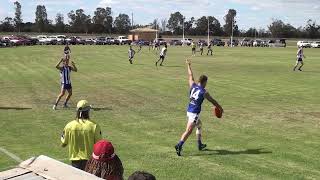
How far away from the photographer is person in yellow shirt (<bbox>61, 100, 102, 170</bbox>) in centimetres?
768

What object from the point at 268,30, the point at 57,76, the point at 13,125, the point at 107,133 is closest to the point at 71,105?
the point at 13,125

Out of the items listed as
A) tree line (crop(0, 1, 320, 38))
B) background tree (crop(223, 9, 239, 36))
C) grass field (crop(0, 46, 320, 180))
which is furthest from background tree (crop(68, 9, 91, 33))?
grass field (crop(0, 46, 320, 180))

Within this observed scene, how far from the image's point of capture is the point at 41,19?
15975cm

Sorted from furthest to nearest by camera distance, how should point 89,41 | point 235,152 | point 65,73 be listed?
point 89,41 < point 65,73 < point 235,152

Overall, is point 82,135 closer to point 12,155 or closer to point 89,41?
point 12,155

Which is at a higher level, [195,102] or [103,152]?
[103,152]

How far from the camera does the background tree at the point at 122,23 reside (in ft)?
561

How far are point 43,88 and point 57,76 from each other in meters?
6.36

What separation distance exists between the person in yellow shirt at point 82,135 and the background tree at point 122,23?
161564 millimetres

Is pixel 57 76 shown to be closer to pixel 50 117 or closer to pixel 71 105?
pixel 71 105

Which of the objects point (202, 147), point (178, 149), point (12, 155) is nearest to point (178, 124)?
point (202, 147)

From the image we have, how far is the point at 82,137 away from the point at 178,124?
8586 millimetres

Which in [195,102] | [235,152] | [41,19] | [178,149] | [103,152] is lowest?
[235,152]

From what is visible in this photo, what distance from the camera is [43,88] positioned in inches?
1022
